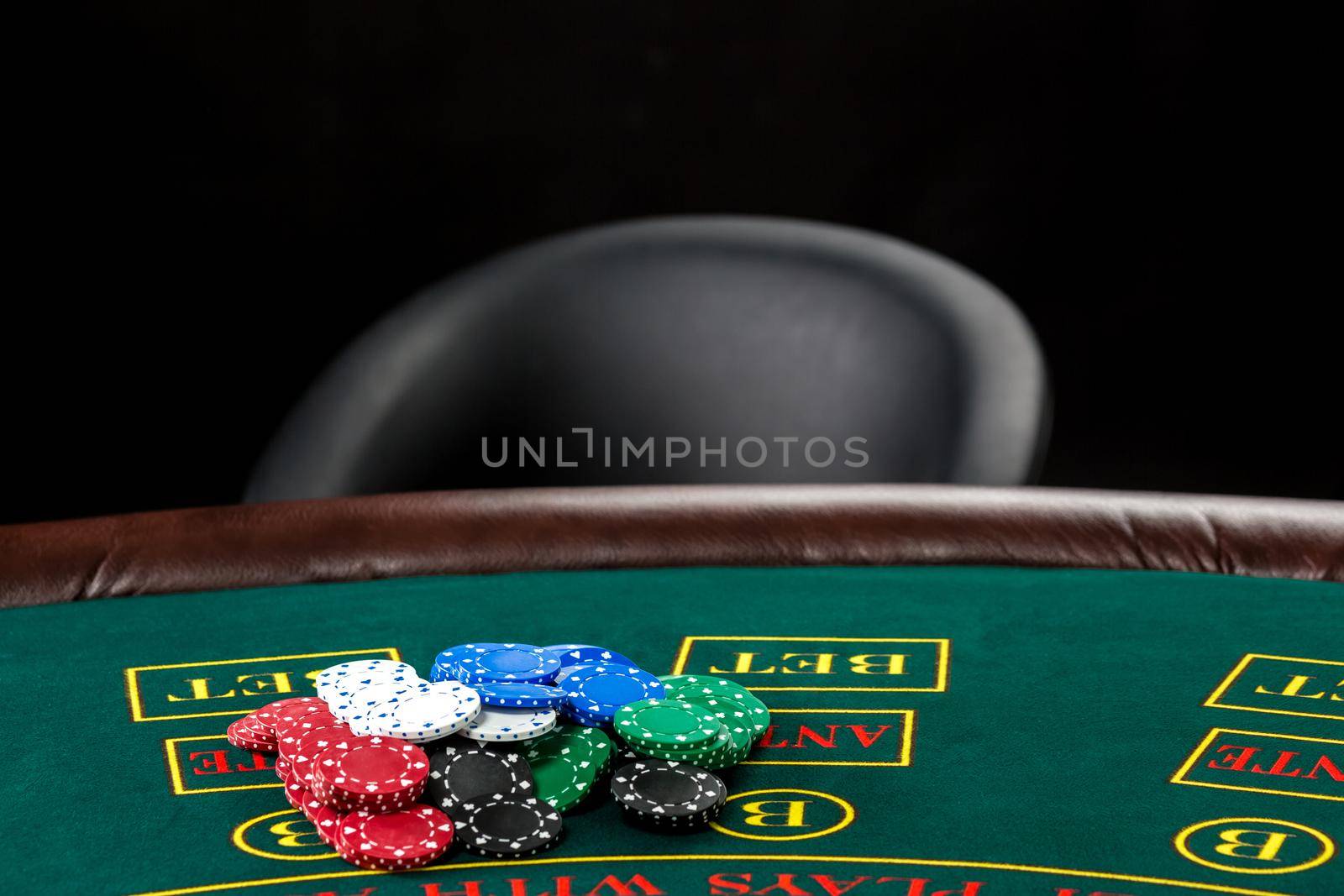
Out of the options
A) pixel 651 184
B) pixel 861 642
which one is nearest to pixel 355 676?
pixel 861 642

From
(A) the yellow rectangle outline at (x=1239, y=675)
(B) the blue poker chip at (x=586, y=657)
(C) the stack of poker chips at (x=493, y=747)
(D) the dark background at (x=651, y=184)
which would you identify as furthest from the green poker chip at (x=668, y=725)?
(D) the dark background at (x=651, y=184)

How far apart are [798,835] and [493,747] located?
0.26 m

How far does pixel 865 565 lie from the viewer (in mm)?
1851

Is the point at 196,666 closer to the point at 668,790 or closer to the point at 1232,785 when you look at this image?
the point at 668,790

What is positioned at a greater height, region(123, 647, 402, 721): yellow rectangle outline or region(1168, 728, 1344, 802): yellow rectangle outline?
region(1168, 728, 1344, 802): yellow rectangle outline

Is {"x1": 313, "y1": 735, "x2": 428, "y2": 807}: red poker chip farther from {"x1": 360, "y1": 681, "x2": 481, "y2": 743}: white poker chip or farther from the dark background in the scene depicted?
the dark background

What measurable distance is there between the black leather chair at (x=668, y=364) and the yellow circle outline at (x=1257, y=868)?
→ 173 centimetres

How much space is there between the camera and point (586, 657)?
4.43ft

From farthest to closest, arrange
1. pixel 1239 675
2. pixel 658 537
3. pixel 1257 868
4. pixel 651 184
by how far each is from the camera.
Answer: pixel 651 184
pixel 658 537
pixel 1239 675
pixel 1257 868

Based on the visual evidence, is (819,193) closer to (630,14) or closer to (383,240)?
(630,14)

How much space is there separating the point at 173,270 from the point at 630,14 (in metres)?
1.58

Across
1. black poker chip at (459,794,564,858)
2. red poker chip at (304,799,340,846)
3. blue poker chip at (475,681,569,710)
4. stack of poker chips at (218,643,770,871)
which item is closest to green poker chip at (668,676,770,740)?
stack of poker chips at (218,643,770,871)

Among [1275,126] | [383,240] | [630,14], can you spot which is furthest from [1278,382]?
[383,240]

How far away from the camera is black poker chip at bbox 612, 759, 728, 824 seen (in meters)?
1.04
